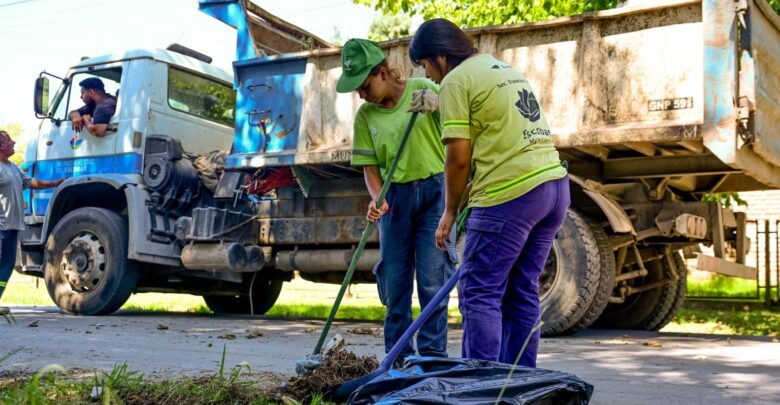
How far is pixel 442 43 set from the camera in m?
3.82

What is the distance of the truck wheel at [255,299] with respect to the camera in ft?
36.6

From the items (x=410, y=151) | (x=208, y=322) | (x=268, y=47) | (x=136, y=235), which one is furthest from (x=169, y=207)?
(x=410, y=151)

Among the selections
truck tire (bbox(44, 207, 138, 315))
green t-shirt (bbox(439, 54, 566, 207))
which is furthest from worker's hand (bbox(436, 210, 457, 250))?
truck tire (bbox(44, 207, 138, 315))

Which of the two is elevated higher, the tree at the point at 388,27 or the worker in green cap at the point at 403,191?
the tree at the point at 388,27

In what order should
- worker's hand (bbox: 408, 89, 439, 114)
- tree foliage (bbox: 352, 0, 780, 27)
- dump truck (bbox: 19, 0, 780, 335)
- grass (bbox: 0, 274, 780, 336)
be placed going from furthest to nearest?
tree foliage (bbox: 352, 0, 780, 27)
grass (bbox: 0, 274, 780, 336)
dump truck (bbox: 19, 0, 780, 335)
worker's hand (bbox: 408, 89, 439, 114)

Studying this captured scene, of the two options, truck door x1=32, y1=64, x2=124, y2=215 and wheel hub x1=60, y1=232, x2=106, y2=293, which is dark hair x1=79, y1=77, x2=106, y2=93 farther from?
wheel hub x1=60, y1=232, x2=106, y2=293

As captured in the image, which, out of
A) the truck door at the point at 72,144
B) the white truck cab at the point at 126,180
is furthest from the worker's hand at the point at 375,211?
the truck door at the point at 72,144

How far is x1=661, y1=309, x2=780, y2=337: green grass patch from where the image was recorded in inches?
392

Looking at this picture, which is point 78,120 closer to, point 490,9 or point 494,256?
point 490,9

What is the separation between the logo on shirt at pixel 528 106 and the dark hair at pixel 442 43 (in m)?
0.30

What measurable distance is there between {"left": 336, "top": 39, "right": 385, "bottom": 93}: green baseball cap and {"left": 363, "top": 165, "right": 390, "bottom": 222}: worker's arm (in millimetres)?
447

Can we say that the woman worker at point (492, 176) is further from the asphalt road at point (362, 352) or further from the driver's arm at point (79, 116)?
the driver's arm at point (79, 116)

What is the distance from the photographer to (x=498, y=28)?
749cm

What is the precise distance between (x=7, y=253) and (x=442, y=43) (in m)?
6.21
